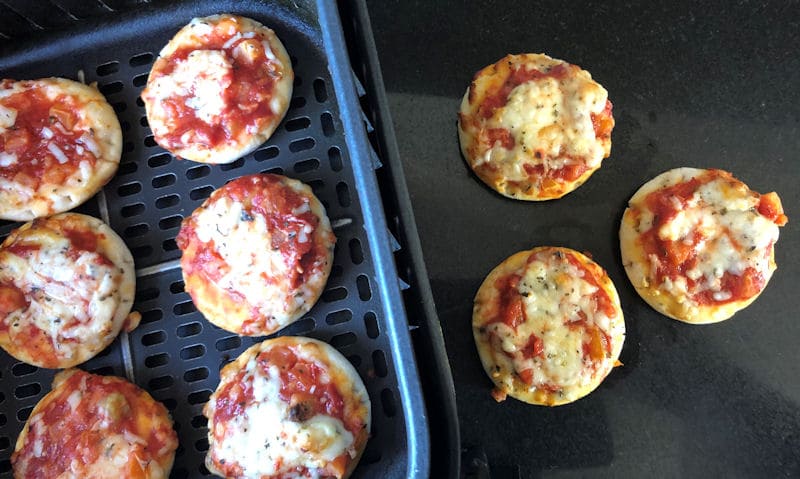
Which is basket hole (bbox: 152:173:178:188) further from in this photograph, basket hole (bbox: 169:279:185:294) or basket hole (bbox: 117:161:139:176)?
basket hole (bbox: 169:279:185:294)

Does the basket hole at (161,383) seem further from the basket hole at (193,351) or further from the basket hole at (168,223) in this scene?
the basket hole at (168,223)

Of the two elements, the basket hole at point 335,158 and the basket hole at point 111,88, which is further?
the basket hole at point 111,88

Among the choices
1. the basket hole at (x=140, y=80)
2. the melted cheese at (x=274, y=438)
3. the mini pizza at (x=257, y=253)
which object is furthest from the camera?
the basket hole at (x=140, y=80)

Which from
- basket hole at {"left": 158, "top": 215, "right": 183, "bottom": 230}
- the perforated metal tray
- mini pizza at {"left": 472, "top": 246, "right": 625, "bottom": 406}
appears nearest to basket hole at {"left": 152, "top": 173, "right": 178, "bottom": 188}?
the perforated metal tray

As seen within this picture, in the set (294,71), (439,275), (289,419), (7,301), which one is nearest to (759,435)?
(439,275)

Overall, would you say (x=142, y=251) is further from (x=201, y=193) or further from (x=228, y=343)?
(x=228, y=343)

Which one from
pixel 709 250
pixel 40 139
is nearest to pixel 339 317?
pixel 40 139

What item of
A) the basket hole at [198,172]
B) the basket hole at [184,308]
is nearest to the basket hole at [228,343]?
the basket hole at [184,308]

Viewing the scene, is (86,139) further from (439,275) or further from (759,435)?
(759,435)
